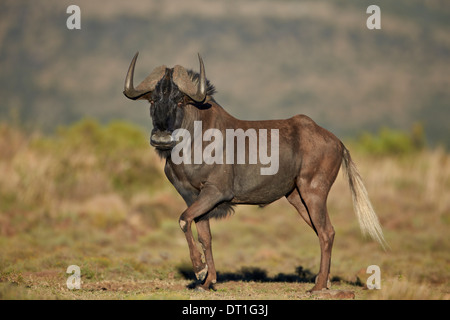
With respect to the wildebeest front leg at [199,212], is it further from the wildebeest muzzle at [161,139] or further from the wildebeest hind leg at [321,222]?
the wildebeest hind leg at [321,222]

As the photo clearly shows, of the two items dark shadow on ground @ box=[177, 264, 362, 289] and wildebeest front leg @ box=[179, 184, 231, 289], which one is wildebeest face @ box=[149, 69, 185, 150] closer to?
wildebeest front leg @ box=[179, 184, 231, 289]

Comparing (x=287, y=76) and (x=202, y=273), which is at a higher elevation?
(x=287, y=76)

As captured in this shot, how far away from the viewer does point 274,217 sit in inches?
1033

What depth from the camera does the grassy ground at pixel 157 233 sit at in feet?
39.8

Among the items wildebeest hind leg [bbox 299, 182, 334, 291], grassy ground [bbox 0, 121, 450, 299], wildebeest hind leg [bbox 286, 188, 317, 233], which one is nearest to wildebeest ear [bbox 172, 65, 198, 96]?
wildebeest hind leg [bbox 299, 182, 334, 291]

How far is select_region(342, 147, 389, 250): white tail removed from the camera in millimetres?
11627

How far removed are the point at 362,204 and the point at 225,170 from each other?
297 centimetres

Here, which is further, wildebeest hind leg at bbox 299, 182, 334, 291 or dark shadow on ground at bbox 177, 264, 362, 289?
dark shadow on ground at bbox 177, 264, 362, 289

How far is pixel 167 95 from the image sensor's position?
10.3 m

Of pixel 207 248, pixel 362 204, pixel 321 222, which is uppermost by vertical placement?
pixel 362 204

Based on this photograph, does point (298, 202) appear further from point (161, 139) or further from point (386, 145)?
point (386, 145)

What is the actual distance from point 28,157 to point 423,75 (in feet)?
463

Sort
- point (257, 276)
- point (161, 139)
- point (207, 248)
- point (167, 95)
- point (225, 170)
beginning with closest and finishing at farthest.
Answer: point (161, 139), point (167, 95), point (225, 170), point (207, 248), point (257, 276)

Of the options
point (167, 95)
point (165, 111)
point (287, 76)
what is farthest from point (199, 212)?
point (287, 76)
